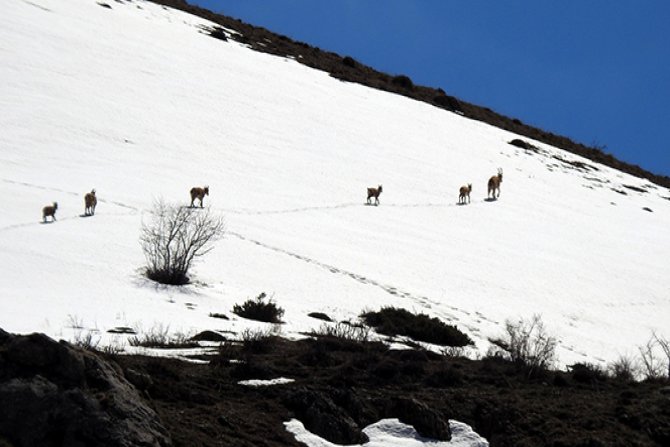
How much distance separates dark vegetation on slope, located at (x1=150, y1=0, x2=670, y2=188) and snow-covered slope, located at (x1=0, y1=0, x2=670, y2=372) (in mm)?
3326

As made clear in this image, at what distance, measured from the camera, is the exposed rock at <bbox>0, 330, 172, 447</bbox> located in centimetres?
732

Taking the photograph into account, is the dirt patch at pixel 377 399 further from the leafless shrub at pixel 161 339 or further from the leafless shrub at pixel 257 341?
the leafless shrub at pixel 161 339

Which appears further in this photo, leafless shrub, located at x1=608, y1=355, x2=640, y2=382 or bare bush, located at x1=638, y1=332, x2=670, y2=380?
bare bush, located at x1=638, y1=332, x2=670, y2=380

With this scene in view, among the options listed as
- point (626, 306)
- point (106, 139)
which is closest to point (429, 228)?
point (626, 306)

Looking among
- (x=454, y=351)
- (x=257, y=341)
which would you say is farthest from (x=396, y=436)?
(x=454, y=351)

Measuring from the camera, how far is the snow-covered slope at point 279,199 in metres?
17.1

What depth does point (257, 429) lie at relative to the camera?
29.2ft

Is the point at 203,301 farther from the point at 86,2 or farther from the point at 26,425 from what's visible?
the point at 86,2

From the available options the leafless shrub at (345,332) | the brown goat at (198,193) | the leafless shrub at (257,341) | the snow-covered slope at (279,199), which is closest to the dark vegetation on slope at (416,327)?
the leafless shrub at (345,332)

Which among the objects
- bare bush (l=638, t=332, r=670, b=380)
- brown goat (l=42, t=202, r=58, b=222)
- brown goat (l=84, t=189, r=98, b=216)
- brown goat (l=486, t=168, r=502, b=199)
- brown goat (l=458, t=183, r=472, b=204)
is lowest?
bare bush (l=638, t=332, r=670, b=380)

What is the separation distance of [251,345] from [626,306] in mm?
13852

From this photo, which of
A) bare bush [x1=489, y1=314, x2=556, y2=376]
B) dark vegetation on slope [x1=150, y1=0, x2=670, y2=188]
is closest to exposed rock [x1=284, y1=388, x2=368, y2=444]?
bare bush [x1=489, y1=314, x2=556, y2=376]

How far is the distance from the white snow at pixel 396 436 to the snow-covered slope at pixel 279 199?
3.75 metres

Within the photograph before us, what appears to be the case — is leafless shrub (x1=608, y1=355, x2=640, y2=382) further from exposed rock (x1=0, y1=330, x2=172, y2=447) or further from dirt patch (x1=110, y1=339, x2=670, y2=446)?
exposed rock (x1=0, y1=330, x2=172, y2=447)
